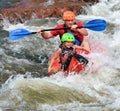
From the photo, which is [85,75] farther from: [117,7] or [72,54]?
[117,7]

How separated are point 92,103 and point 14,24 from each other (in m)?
6.39

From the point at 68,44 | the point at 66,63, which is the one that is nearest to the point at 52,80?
the point at 66,63

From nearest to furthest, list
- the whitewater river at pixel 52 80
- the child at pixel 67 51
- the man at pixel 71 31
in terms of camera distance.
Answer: the whitewater river at pixel 52 80
the child at pixel 67 51
the man at pixel 71 31

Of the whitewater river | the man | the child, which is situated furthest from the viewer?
the man

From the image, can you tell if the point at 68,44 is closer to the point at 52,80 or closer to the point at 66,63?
the point at 66,63

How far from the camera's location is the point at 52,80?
703 cm

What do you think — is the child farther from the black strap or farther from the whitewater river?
the whitewater river

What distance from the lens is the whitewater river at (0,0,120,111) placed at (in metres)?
6.12

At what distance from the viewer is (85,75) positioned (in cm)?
730

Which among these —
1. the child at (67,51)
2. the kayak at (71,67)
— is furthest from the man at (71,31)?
the kayak at (71,67)

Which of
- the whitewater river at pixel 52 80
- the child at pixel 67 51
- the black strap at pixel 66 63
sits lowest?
the whitewater river at pixel 52 80

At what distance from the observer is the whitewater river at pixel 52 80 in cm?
612

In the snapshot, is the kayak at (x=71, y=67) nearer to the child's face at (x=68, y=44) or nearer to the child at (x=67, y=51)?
the child at (x=67, y=51)

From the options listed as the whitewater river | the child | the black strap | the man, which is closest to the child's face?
the child
